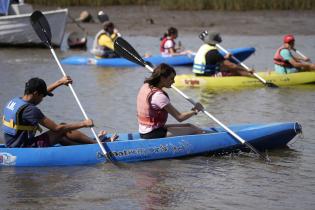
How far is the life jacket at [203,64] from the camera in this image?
16312 mm

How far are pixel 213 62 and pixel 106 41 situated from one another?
4.38 meters

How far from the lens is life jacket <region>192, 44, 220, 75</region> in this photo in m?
16.3

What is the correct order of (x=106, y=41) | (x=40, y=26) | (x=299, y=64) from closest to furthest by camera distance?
(x=40, y=26) → (x=299, y=64) → (x=106, y=41)

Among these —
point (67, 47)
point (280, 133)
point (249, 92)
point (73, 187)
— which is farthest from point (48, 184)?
point (67, 47)

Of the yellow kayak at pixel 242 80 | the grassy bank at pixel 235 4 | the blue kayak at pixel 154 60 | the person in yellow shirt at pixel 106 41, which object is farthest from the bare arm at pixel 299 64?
the grassy bank at pixel 235 4

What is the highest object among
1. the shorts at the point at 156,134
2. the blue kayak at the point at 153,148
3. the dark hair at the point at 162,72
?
the dark hair at the point at 162,72

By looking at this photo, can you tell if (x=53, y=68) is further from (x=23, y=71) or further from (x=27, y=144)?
(x=27, y=144)

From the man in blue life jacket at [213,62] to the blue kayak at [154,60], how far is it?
2268 mm

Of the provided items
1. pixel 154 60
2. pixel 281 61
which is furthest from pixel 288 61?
pixel 154 60

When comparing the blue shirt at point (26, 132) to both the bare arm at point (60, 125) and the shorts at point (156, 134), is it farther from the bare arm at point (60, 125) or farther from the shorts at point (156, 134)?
the shorts at point (156, 134)

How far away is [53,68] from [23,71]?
2.66 ft

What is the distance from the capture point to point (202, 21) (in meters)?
27.9

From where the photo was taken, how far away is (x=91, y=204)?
27.7 ft

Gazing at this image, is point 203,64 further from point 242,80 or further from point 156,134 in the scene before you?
point 156,134
